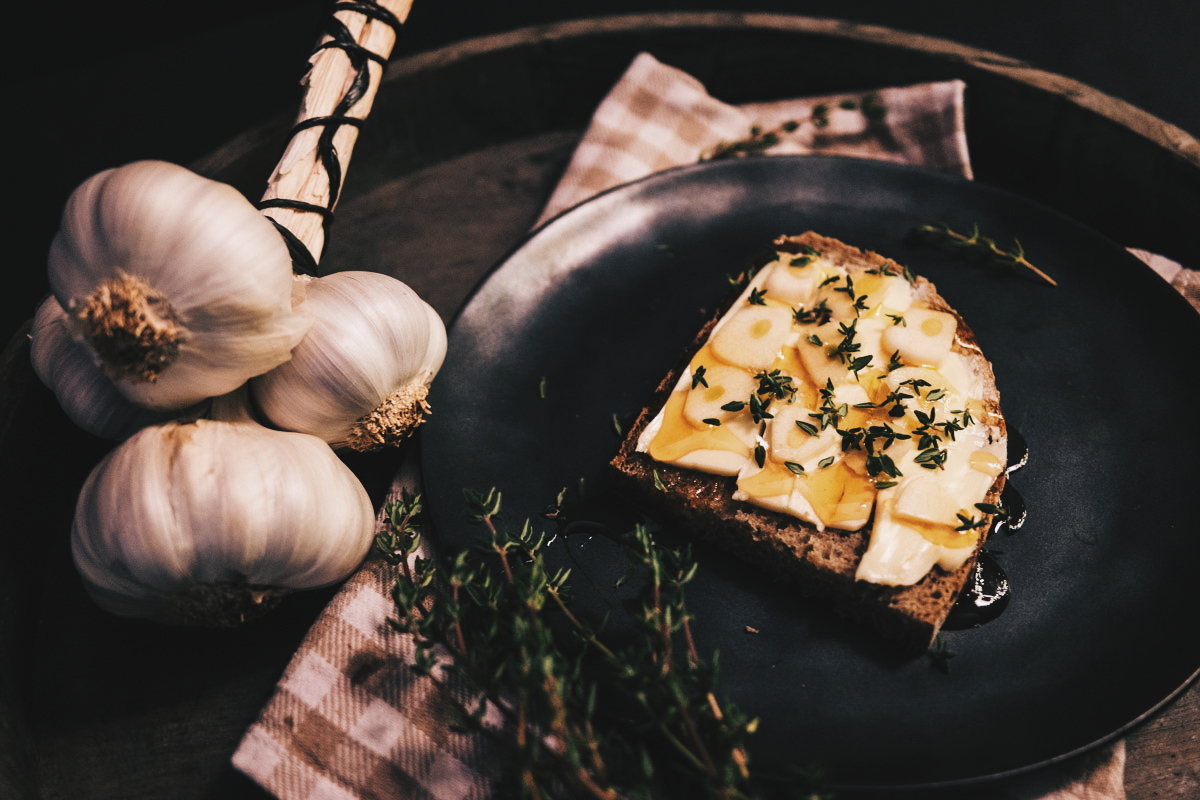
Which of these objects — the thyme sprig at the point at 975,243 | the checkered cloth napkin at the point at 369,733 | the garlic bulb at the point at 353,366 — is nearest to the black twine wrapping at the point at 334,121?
the garlic bulb at the point at 353,366

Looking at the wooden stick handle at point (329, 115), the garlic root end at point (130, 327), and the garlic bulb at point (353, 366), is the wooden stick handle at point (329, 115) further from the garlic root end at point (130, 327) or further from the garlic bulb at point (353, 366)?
the garlic root end at point (130, 327)

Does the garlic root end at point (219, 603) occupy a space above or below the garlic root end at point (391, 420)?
below

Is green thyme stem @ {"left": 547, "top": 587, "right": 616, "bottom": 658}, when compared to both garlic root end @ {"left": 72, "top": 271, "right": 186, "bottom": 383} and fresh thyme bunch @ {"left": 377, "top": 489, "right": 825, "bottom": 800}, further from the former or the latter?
garlic root end @ {"left": 72, "top": 271, "right": 186, "bottom": 383}

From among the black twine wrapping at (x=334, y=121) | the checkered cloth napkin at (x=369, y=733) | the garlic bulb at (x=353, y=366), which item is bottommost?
the checkered cloth napkin at (x=369, y=733)

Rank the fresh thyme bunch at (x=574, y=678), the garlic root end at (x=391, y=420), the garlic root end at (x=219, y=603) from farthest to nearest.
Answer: the garlic root end at (x=391, y=420) → the garlic root end at (x=219, y=603) → the fresh thyme bunch at (x=574, y=678)

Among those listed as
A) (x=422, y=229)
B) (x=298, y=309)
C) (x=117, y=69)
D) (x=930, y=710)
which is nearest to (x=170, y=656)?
(x=298, y=309)

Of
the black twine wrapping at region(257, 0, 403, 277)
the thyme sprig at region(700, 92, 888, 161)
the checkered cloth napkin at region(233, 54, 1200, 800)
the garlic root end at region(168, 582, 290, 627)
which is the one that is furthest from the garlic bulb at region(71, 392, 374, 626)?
the thyme sprig at region(700, 92, 888, 161)

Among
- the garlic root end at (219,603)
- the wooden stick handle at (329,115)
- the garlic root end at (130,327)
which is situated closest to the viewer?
the garlic root end at (130,327)

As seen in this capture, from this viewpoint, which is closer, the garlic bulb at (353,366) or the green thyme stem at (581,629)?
the green thyme stem at (581,629)
